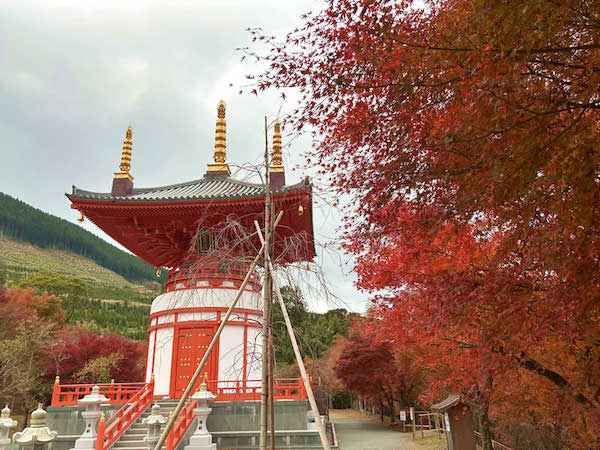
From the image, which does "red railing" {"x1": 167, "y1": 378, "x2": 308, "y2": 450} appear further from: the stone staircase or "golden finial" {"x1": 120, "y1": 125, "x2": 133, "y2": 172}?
"golden finial" {"x1": 120, "y1": 125, "x2": 133, "y2": 172}

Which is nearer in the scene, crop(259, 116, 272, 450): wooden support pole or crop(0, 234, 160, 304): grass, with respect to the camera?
crop(259, 116, 272, 450): wooden support pole

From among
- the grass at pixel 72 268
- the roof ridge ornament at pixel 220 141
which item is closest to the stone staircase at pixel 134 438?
the roof ridge ornament at pixel 220 141

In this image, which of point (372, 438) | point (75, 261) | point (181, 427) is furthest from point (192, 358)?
point (75, 261)

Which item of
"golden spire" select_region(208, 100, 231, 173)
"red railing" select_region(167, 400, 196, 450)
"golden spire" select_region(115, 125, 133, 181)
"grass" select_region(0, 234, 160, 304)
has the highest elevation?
"grass" select_region(0, 234, 160, 304)

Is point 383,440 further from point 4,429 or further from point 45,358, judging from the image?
point 45,358

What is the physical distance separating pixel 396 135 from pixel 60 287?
5539 centimetres

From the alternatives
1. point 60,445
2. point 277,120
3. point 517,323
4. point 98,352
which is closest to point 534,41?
point 277,120

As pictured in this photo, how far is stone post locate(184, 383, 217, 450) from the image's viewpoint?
8961mm

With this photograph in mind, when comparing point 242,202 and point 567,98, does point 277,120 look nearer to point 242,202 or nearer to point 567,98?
point 567,98

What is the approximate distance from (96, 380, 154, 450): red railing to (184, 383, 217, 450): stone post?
1537 mm

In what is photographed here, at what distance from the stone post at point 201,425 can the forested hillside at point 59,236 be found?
99826 mm

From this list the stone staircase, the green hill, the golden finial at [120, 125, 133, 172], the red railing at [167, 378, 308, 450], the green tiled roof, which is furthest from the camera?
the green hill

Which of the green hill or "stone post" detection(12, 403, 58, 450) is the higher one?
the green hill

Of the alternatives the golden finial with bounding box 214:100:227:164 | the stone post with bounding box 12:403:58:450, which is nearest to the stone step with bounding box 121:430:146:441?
the stone post with bounding box 12:403:58:450
